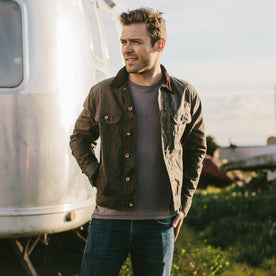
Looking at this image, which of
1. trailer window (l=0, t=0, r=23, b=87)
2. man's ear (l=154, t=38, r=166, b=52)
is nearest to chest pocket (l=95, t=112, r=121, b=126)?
man's ear (l=154, t=38, r=166, b=52)

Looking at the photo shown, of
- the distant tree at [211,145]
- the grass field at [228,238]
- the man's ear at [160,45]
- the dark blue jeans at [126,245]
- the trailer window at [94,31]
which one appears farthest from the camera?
the distant tree at [211,145]

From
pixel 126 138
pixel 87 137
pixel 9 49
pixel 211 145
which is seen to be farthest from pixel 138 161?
pixel 211 145

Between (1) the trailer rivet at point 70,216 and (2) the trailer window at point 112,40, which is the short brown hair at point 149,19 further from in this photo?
(2) the trailer window at point 112,40

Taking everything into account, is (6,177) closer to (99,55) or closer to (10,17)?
(10,17)

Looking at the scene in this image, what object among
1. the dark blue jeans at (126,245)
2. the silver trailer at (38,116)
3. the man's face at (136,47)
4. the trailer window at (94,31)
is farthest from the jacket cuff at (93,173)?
the trailer window at (94,31)

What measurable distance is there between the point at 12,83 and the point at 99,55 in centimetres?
125

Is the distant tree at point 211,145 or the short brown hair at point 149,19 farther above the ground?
the short brown hair at point 149,19

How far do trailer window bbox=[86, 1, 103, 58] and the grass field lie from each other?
94.5 inches

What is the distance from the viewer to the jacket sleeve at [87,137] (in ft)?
8.66

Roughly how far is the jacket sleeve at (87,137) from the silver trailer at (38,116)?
53.5 inches

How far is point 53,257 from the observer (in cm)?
571

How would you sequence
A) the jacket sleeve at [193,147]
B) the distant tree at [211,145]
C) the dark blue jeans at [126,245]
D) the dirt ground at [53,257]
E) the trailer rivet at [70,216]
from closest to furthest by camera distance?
the dark blue jeans at [126,245] < the jacket sleeve at [193,147] < the trailer rivet at [70,216] < the dirt ground at [53,257] < the distant tree at [211,145]

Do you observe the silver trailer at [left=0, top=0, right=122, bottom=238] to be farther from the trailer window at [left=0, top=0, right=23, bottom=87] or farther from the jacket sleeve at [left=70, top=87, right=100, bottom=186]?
the jacket sleeve at [left=70, top=87, right=100, bottom=186]

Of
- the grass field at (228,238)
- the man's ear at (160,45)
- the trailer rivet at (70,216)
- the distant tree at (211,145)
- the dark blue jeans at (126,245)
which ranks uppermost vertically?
the man's ear at (160,45)
